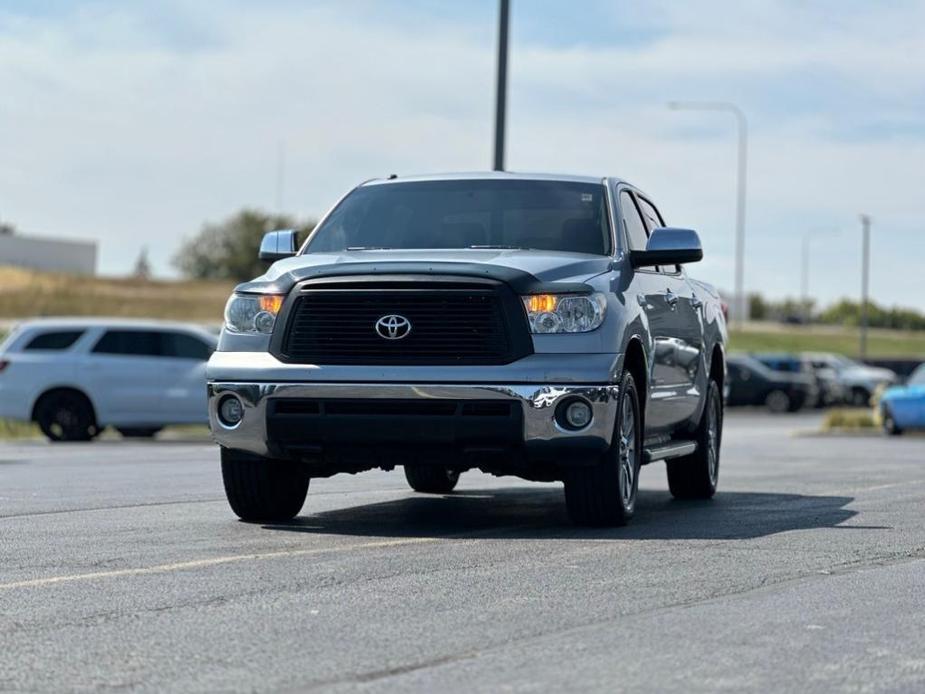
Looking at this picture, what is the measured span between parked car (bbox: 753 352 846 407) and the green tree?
84.4 m

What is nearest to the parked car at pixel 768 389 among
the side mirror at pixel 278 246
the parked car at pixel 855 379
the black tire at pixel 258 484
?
the parked car at pixel 855 379

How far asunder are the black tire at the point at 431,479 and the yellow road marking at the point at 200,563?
315cm

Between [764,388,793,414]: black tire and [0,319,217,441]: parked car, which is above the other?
[0,319,217,441]: parked car

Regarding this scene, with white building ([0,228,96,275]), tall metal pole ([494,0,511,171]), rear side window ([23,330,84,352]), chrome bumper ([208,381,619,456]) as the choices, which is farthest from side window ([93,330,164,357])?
white building ([0,228,96,275])

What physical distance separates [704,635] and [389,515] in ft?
16.0

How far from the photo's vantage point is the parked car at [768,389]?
171 feet

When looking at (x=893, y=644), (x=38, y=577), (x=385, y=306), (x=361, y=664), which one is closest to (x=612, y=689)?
(x=361, y=664)

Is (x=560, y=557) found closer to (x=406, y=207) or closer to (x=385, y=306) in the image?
(x=385, y=306)

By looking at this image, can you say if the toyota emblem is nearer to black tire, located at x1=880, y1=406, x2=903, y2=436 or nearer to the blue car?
the blue car

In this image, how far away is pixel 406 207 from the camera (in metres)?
11.8

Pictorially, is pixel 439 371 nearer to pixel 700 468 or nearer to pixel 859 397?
pixel 700 468

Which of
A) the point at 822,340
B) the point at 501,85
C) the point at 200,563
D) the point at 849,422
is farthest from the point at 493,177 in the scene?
the point at 822,340

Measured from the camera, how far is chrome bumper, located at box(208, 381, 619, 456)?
9.96 meters

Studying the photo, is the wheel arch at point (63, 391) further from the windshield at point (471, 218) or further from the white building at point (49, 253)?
the white building at point (49, 253)
